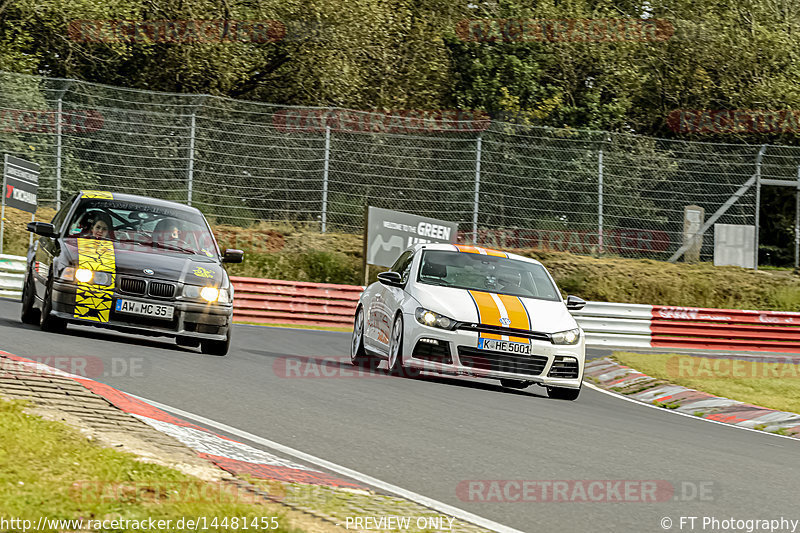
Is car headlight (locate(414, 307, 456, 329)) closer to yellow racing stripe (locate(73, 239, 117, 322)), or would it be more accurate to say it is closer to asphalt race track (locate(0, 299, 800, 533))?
asphalt race track (locate(0, 299, 800, 533))

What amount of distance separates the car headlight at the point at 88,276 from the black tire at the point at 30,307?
1426 mm

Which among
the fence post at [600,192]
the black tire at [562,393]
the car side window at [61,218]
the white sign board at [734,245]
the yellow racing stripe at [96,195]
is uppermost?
the fence post at [600,192]

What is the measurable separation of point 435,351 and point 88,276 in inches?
144

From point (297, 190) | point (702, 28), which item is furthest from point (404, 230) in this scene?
point (702, 28)

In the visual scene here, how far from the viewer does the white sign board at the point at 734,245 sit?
27234mm

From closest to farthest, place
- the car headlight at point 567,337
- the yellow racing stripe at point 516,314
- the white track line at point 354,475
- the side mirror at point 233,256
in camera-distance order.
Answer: the white track line at point 354,475 → the yellow racing stripe at point 516,314 → the car headlight at point 567,337 → the side mirror at point 233,256

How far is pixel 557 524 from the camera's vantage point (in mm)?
5887

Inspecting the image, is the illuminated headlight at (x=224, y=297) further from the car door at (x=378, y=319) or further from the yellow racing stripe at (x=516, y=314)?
the yellow racing stripe at (x=516, y=314)

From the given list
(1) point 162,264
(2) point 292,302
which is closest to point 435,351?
(1) point 162,264

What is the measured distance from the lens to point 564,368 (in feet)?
38.6

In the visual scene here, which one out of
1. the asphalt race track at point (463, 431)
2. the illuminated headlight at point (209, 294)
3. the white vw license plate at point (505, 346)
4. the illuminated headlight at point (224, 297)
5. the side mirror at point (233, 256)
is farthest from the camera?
the side mirror at point (233, 256)

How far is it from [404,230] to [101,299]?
43.0ft

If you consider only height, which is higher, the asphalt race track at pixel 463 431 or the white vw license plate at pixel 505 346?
the white vw license plate at pixel 505 346

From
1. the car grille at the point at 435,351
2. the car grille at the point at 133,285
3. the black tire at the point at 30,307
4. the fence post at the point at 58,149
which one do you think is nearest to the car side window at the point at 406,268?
the car grille at the point at 435,351
